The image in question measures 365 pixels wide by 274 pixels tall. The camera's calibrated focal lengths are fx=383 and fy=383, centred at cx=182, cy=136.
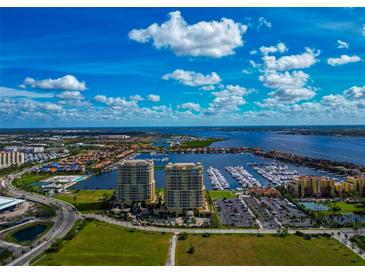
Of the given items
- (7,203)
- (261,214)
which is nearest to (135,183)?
(7,203)

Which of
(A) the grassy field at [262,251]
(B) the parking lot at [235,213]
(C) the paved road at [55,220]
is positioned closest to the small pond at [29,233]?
(C) the paved road at [55,220]

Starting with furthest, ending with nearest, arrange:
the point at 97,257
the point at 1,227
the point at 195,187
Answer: the point at 195,187, the point at 1,227, the point at 97,257

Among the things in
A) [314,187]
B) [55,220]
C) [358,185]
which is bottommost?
[55,220]

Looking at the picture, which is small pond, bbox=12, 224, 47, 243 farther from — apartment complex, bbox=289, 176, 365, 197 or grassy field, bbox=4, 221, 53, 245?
apartment complex, bbox=289, 176, 365, 197

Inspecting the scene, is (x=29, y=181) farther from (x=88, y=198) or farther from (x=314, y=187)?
(x=314, y=187)

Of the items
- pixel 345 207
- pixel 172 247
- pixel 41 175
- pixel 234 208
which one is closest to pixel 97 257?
pixel 172 247

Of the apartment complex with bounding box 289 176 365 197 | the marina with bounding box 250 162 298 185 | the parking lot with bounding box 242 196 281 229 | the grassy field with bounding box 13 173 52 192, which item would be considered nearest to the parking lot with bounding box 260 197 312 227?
the parking lot with bounding box 242 196 281 229

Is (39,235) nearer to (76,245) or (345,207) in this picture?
(76,245)
